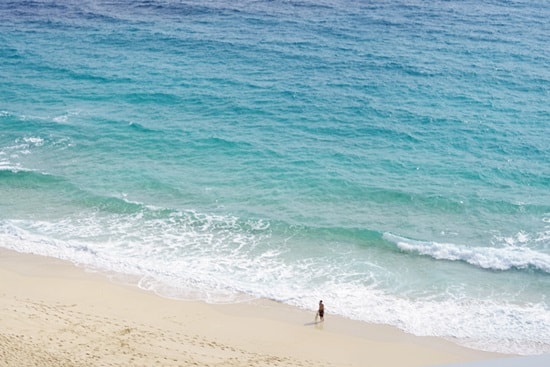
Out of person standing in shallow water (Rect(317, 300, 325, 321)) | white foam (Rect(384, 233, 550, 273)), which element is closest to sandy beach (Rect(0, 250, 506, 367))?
person standing in shallow water (Rect(317, 300, 325, 321))

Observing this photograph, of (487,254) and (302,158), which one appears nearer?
(487,254)

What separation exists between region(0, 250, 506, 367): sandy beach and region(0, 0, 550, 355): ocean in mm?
1038

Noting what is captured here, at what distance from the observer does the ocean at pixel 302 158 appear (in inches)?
1330

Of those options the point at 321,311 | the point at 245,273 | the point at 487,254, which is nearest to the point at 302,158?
the point at 245,273

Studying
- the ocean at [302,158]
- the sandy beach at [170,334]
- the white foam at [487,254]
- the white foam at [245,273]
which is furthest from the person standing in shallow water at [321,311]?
the white foam at [487,254]

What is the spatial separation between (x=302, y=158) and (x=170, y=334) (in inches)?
702

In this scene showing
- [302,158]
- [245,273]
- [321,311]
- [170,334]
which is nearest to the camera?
[170,334]

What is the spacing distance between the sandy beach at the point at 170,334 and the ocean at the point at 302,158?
1.04 meters

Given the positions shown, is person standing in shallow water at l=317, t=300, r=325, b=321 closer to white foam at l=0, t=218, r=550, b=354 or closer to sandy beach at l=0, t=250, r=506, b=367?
sandy beach at l=0, t=250, r=506, b=367

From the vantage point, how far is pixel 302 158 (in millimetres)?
43625

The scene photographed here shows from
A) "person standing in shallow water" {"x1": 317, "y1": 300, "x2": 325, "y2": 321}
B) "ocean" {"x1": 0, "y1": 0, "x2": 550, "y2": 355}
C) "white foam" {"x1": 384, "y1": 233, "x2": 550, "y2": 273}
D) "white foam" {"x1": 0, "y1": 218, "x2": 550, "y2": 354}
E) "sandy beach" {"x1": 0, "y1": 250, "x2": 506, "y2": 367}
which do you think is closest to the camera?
"sandy beach" {"x1": 0, "y1": 250, "x2": 506, "y2": 367}

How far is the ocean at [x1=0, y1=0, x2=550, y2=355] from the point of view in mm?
33781

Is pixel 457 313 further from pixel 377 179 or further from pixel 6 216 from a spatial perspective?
pixel 6 216

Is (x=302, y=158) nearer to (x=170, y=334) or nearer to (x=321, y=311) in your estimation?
(x=321, y=311)
